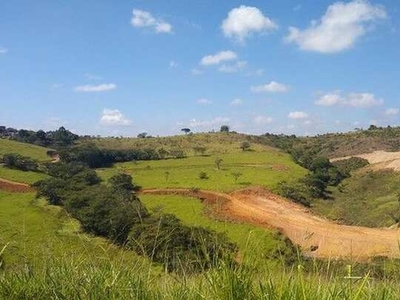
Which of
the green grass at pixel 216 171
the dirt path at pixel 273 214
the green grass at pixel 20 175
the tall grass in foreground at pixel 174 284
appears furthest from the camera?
the green grass at pixel 20 175

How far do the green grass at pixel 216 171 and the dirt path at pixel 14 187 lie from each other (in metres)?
12.1

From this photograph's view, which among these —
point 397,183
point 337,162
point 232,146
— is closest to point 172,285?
point 397,183

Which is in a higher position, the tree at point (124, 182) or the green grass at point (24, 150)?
the green grass at point (24, 150)

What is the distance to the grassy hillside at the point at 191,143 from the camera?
101 meters

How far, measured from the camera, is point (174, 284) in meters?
5.41

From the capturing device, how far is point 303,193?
59.0m

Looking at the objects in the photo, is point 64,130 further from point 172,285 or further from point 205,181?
point 172,285

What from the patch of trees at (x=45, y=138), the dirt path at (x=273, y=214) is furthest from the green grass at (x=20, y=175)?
the patch of trees at (x=45, y=138)

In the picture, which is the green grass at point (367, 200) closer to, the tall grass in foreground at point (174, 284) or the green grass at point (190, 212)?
the green grass at point (190, 212)

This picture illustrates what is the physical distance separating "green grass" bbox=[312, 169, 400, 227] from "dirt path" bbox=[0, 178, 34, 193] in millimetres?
31670

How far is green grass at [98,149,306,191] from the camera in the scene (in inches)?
2507

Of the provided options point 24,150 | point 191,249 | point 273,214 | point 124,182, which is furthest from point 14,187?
point 191,249

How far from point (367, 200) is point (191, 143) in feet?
176

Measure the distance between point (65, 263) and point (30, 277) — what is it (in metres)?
0.42
